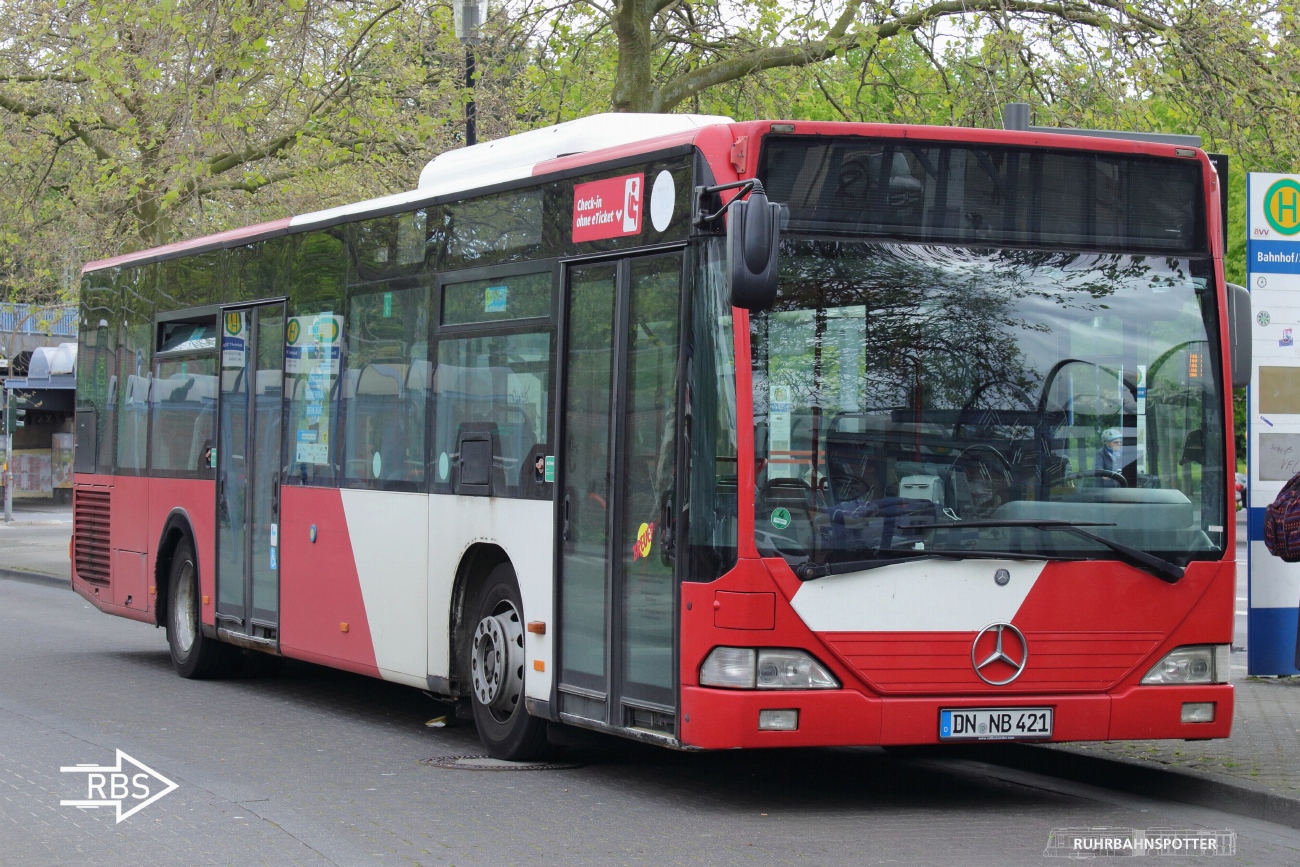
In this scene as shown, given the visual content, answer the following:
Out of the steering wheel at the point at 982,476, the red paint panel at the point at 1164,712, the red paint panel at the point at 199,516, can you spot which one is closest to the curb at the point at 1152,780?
the red paint panel at the point at 1164,712

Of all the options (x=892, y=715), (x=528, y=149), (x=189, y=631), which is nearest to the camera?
(x=892, y=715)

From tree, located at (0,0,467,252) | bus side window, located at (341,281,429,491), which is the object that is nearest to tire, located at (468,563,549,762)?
bus side window, located at (341,281,429,491)

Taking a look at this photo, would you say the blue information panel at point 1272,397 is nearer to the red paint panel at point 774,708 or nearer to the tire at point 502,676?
the red paint panel at point 774,708

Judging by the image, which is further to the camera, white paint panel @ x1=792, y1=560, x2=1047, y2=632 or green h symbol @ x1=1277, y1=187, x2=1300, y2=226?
green h symbol @ x1=1277, y1=187, x2=1300, y2=226

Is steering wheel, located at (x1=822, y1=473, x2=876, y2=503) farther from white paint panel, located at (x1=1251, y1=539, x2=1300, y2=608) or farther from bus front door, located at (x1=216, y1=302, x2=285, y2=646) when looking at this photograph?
bus front door, located at (x1=216, y1=302, x2=285, y2=646)

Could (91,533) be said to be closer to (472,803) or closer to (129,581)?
(129,581)

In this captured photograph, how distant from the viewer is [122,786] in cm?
852

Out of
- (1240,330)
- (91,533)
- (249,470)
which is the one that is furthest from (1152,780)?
(91,533)

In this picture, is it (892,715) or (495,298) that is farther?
(495,298)

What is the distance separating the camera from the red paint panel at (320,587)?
1122cm

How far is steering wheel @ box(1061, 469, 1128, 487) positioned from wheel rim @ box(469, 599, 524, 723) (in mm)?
3005

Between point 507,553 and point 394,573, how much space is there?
5.00ft

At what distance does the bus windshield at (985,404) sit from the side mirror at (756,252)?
454 millimetres

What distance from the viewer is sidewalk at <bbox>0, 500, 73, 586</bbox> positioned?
28.4 m
